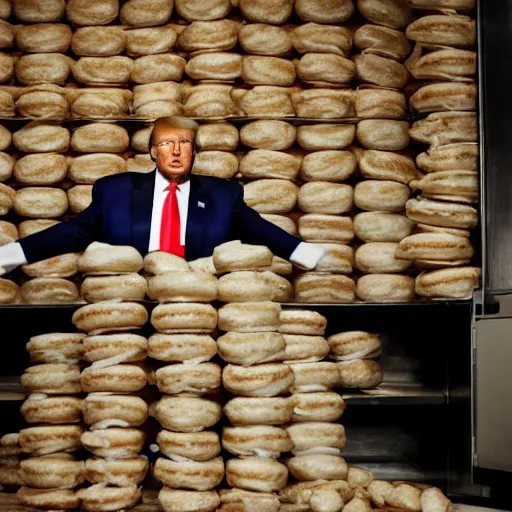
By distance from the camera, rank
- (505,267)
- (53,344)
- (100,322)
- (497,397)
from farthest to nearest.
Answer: (505,267)
(497,397)
(53,344)
(100,322)

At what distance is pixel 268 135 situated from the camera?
513 centimetres

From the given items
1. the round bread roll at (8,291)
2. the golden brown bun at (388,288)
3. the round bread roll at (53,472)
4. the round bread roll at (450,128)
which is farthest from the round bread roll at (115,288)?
the round bread roll at (450,128)

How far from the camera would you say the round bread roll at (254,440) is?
3.68m

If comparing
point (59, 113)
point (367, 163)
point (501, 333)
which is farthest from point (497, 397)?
point (59, 113)

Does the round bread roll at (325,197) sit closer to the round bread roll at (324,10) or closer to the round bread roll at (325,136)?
the round bread roll at (325,136)

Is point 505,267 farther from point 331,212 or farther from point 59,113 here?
point 59,113

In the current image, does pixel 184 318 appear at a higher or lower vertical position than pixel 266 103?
lower

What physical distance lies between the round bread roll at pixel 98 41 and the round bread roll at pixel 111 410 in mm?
2336

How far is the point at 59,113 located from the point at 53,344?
1.66 meters

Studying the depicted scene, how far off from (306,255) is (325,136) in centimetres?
81

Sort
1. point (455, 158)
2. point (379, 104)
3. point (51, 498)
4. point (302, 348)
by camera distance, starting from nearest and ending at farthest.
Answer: point (51, 498), point (302, 348), point (455, 158), point (379, 104)

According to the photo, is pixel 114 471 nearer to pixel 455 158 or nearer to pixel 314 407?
pixel 314 407

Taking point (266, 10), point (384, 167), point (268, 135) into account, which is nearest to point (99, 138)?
point (268, 135)

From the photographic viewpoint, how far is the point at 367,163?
5133 mm
